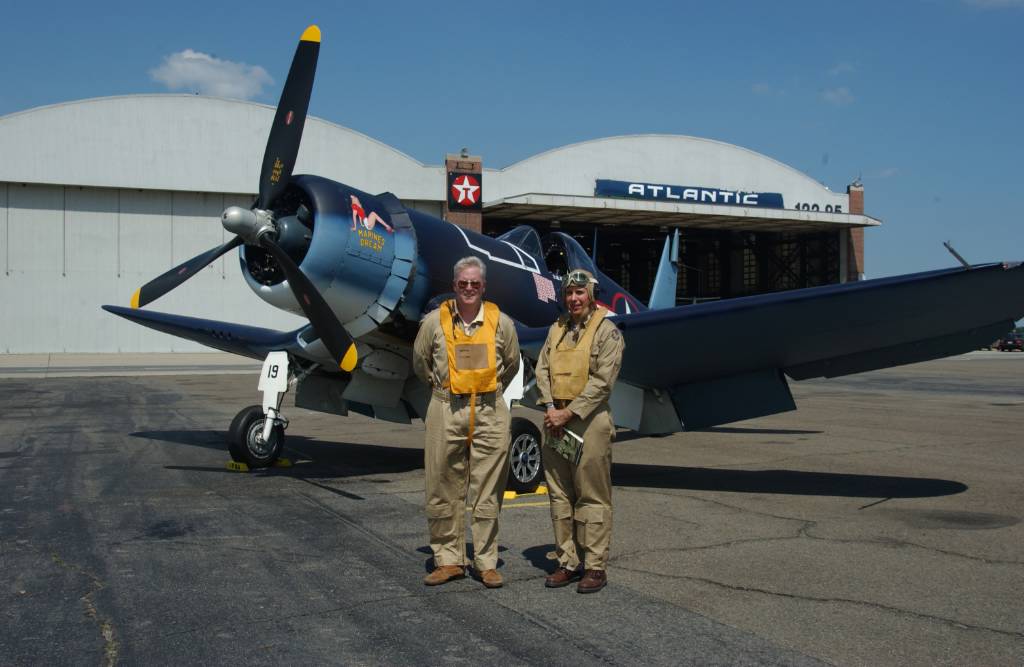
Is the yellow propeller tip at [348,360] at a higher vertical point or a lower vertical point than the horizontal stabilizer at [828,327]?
lower

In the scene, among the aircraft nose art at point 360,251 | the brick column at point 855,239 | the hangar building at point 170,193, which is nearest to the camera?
the aircraft nose art at point 360,251

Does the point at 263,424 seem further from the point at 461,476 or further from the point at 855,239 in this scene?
the point at 855,239

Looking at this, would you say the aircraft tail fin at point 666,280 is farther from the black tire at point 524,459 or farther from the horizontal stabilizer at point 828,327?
the black tire at point 524,459

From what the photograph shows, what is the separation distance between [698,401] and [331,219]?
4.04 meters

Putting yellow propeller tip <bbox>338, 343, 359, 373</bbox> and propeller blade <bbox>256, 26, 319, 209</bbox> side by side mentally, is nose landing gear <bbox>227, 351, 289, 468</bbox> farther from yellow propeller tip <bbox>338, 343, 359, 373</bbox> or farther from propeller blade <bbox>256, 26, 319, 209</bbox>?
propeller blade <bbox>256, 26, 319, 209</bbox>

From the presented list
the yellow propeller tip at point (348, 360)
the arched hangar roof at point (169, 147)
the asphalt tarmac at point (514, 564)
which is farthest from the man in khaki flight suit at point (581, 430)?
the arched hangar roof at point (169, 147)

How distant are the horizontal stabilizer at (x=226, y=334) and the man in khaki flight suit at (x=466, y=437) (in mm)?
4865

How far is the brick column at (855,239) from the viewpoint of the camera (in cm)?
4991

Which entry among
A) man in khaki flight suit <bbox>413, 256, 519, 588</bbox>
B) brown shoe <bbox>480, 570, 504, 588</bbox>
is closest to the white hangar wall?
man in khaki flight suit <bbox>413, 256, 519, 588</bbox>

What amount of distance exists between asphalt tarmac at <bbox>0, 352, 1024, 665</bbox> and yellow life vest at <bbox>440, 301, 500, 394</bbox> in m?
1.12

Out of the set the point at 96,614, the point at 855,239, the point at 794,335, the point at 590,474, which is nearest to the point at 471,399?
the point at 590,474

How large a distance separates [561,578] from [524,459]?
3.58 metres

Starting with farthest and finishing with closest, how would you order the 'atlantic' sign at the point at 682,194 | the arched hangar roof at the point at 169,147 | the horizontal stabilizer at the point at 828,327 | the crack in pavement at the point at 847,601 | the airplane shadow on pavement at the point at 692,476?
the 'atlantic' sign at the point at 682,194
the arched hangar roof at the point at 169,147
the airplane shadow on pavement at the point at 692,476
the horizontal stabilizer at the point at 828,327
the crack in pavement at the point at 847,601

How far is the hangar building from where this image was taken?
3722 centimetres
